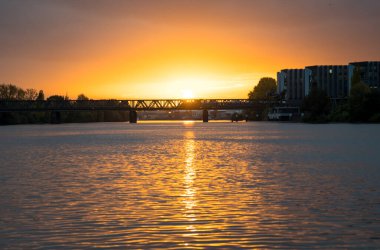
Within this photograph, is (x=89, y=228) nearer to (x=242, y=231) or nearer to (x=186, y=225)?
(x=186, y=225)

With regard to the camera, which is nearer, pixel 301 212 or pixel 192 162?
pixel 301 212

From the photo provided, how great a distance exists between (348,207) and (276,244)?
8.58 m

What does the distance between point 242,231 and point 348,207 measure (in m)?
7.31

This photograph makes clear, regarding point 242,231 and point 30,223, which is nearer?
point 242,231

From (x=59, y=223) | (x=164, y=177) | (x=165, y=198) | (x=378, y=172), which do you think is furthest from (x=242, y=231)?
(x=378, y=172)

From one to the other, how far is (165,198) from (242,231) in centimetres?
947

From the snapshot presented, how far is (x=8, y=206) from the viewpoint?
28.6 meters

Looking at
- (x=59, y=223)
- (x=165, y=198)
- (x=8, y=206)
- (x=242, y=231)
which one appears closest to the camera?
(x=242, y=231)

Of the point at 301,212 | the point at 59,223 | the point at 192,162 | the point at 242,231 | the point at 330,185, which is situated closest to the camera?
the point at 242,231

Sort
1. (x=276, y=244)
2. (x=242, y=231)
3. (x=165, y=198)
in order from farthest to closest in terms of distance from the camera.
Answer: (x=165, y=198) → (x=242, y=231) → (x=276, y=244)

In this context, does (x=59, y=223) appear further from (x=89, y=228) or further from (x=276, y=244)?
(x=276, y=244)

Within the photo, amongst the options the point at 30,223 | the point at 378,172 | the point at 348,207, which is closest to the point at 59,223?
the point at 30,223

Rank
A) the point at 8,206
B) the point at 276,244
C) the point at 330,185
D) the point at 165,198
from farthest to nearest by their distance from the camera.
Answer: the point at 330,185 → the point at 165,198 → the point at 8,206 → the point at 276,244

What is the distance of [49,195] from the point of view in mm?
32719
